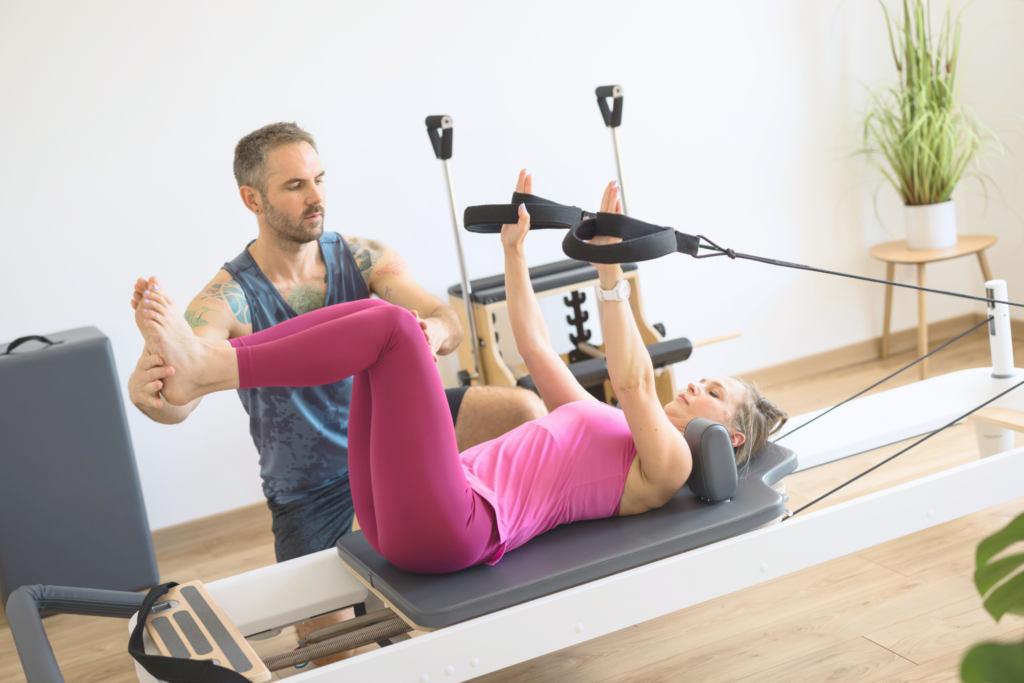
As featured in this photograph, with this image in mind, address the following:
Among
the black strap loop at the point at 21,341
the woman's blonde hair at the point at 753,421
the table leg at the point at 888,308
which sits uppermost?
the black strap loop at the point at 21,341

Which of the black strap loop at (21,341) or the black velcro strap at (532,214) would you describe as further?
the black strap loop at (21,341)

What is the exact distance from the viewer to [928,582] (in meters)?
2.05

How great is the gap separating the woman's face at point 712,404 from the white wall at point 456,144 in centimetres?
155

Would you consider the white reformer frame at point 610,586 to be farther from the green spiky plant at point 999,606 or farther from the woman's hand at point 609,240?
the green spiky plant at point 999,606

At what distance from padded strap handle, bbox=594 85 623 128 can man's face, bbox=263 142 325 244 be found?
1.22 m

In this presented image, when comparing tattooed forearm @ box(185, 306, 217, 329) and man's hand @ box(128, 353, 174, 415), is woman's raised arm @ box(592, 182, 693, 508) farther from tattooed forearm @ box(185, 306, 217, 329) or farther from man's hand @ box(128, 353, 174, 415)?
tattooed forearm @ box(185, 306, 217, 329)

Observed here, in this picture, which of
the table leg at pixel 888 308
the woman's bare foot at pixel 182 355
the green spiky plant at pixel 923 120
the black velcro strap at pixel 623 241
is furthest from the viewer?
the table leg at pixel 888 308

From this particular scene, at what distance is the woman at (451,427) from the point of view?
131cm

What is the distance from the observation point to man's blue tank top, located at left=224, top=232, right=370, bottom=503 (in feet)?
6.72

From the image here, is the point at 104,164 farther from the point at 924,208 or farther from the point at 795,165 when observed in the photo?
the point at 924,208

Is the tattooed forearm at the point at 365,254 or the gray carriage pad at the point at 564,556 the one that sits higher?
the tattooed forearm at the point at 365,254

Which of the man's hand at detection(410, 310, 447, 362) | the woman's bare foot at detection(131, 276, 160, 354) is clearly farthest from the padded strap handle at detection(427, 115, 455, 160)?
the woman's bare foot at detection(131, 276, 160, 354)

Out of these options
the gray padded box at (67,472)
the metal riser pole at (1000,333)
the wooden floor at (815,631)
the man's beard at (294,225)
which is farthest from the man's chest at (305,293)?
the metal riser pole at (1000,333)

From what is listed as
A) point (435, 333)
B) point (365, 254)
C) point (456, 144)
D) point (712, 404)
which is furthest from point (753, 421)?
point (456, 144)
